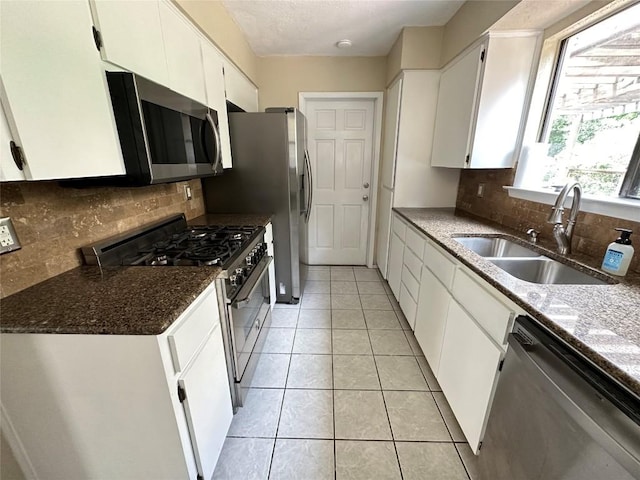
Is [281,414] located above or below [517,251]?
below

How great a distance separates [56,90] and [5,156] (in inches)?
10.1

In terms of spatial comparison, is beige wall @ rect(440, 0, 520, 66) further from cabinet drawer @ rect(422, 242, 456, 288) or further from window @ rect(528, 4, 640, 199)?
cabinet drawer @ rect(422, 242, 456, 288)

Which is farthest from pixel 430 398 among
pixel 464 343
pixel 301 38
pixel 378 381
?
pixel 301 38

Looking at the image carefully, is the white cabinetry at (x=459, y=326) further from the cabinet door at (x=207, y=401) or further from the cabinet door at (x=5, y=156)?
the cabinet door at (x=5, y=156)

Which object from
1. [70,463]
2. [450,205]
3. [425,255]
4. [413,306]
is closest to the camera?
[70,463]

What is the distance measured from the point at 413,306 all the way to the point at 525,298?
1216 mm

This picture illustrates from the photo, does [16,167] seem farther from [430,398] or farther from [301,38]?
[301,38]

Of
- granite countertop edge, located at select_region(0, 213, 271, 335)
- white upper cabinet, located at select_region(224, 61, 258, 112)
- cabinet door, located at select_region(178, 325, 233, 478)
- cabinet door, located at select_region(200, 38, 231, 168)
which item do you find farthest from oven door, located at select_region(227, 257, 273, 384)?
white upper cabinet, located at select_region(224, 61, 258, 112)

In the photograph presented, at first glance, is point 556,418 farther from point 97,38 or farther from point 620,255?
point 97,38

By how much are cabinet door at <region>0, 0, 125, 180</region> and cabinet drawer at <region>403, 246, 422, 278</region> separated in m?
1.91

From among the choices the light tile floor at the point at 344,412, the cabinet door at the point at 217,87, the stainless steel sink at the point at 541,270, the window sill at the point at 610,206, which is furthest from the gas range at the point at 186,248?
the window sill at the point at 610,206

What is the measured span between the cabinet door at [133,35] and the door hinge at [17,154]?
1.55 feet

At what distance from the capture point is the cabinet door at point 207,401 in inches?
37.7

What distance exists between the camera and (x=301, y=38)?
2.52m
